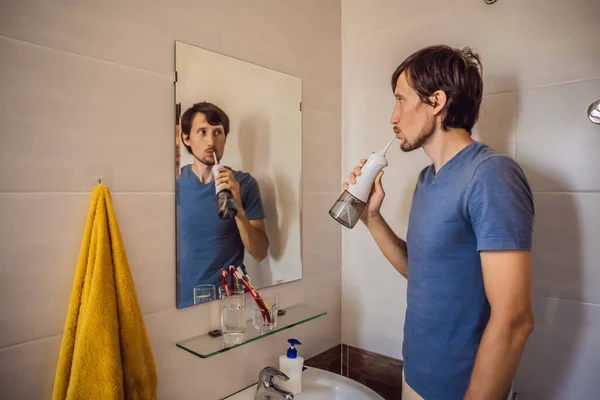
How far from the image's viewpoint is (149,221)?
36.7 inches

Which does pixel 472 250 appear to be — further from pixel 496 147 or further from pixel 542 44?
pixel 542 44

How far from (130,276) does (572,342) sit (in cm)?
116

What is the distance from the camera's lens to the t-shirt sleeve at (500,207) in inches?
30.3

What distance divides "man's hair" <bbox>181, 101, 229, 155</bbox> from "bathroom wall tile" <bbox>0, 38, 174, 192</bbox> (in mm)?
39

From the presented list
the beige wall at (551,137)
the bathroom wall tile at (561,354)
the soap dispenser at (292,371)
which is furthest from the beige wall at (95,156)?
the bathroom wall tile at (561,354)

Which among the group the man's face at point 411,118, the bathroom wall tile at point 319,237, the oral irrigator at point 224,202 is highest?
the man's face at point 411,118

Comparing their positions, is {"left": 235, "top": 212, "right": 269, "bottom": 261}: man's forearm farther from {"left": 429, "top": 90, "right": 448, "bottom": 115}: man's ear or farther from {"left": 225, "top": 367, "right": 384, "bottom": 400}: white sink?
{"left": 429, "top": 90, "right": 448, "bottom": 115}: man's ear

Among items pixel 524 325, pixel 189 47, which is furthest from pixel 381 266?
pixel 189 47

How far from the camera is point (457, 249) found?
0.89 m

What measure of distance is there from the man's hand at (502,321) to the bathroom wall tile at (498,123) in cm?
50

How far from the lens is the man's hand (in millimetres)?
766

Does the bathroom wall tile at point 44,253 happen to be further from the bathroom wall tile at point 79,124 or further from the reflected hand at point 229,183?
the reflected hand at point 229,183

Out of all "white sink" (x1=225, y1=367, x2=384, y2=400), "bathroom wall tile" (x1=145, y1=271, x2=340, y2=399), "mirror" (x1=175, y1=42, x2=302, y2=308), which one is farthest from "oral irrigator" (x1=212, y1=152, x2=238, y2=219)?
"white sink" (x1=225, y1=367, x2=384, y2=400)

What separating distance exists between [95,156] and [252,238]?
0.51 metres
